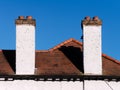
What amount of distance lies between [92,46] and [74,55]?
170 cm

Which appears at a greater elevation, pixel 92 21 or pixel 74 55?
pixel 92 21

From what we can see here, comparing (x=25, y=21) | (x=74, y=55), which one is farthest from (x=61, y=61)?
(x=25, y=21)

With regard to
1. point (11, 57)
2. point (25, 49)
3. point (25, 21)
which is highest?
point (25, 21)

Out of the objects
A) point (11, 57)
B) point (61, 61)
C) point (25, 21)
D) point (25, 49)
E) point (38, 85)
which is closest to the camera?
point (38, 85)

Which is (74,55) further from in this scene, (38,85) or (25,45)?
(38,85)

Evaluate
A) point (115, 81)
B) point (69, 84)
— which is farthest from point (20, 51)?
point (115, 81)

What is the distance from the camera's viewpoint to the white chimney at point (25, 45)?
20.4 meters

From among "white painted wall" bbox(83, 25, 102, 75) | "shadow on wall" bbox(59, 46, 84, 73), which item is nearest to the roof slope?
"shadow on wall" bbox(59, 46, 84, 73)

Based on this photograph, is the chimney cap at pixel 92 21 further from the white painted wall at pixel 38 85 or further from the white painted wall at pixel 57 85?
the white painted wall at pixel 38 85

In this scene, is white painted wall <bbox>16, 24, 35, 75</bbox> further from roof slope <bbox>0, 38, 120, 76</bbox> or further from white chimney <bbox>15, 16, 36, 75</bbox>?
roof slope <bbox>0, 38, 120, 76</bbox>

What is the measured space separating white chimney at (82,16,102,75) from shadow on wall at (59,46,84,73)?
49 centimetres

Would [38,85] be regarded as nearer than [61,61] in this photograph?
Yes

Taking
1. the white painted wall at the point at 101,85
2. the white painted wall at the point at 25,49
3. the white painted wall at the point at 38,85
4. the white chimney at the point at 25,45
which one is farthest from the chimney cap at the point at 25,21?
the white painted wall at the point at 101,85

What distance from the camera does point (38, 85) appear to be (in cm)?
2002
